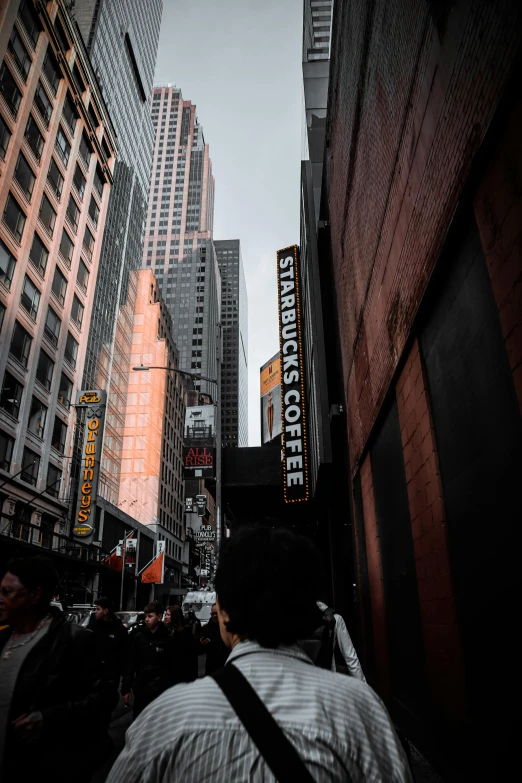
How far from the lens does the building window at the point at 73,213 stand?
39344 millimetres

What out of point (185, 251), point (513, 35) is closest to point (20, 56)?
point (513, 35)

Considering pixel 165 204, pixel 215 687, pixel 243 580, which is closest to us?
pixel 215 687

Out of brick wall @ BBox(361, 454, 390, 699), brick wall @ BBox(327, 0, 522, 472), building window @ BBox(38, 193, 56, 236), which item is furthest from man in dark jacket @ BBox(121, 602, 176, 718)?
building window @ BBox(38, 193, 56, 236)

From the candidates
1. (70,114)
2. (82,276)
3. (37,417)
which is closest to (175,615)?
(37,417)

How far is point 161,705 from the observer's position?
4.75 ft

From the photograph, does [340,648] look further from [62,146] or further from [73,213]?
[62,146]

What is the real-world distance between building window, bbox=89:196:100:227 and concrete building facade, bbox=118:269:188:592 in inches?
936

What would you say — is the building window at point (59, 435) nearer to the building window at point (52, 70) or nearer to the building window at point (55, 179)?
the building window at point (55, 179)

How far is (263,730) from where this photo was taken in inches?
51.9

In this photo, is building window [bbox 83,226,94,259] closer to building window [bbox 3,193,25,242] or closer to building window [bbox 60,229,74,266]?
building window [bbox 60,229,74,266]

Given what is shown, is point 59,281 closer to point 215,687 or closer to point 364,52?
point 364,52

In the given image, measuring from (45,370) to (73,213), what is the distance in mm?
14636

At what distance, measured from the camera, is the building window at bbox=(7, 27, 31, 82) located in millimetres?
31938

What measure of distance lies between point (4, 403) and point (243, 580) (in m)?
30.3
